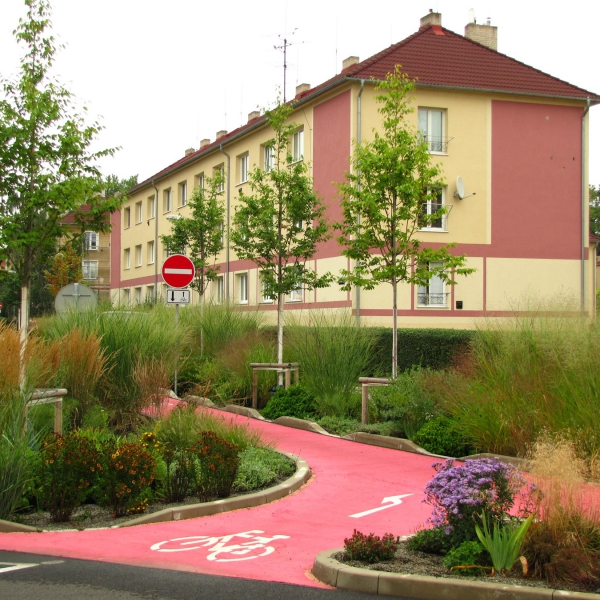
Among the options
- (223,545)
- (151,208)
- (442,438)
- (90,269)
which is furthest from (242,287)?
(90,269)

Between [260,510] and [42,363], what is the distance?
322 centimetres

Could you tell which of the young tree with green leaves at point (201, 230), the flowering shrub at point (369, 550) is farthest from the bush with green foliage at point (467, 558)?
the young tree with green leaves at point (201, 230)

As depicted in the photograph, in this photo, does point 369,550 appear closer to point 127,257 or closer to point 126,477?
point 126,477

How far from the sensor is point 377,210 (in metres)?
16.0

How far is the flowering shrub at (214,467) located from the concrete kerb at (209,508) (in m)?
0.19

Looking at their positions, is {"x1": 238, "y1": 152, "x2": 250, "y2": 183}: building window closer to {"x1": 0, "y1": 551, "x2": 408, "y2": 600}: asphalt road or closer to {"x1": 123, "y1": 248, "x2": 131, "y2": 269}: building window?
{"x1": 123, "y1": 248, "x2": 131, "y2": 269}: building window

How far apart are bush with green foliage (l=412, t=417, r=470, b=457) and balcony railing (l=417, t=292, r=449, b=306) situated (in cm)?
1708

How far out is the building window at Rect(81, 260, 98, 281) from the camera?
232ft

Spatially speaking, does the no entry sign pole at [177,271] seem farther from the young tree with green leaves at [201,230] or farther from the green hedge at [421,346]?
the young tree with green leaves at [201,230]

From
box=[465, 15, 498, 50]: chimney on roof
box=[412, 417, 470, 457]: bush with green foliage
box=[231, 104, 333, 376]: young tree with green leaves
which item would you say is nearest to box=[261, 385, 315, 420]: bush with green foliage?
box=[231, 104, 333, 376]: young tree with green leaves

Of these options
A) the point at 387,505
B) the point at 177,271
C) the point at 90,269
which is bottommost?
the point at 387,505

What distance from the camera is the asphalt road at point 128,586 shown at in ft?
17.0

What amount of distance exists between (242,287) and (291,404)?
2235 cm

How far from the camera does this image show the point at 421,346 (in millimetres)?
20000
